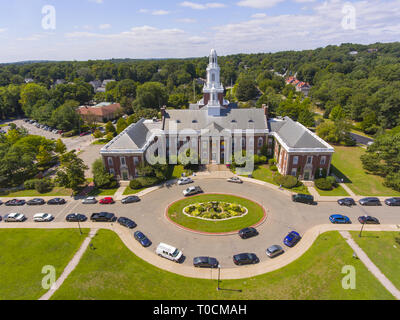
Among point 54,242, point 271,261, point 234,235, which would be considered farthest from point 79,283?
point 271,261

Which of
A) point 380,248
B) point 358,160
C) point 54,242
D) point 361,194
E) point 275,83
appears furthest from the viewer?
point 275,83

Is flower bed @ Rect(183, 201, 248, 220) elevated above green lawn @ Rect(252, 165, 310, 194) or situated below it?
below

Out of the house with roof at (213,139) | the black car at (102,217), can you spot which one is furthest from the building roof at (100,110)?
the black car at (102,217)

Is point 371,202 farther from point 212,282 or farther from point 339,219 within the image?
point 212,282

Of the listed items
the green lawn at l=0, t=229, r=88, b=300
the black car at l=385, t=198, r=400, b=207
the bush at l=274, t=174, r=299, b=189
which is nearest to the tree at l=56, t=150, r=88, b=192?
the green lawn at l=0, t=229, r=88, b=300

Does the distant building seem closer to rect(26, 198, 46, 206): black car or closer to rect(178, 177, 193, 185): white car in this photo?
rect(26, 198, 46, 206): black car

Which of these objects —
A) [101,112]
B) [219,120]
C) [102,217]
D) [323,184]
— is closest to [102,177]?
[102,217]
